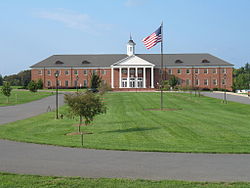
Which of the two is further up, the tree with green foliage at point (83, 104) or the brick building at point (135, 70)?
the brick building at point (135, 70)

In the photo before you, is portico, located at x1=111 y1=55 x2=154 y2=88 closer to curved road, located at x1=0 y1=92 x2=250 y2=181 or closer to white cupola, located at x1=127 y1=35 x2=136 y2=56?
white cupola, located at x1=127 y1=35 x2=136 y2=56

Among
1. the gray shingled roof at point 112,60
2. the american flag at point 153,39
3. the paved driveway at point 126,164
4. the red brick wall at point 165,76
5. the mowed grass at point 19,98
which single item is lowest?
the paved driveway at point 126,164

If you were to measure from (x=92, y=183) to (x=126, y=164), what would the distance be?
247 centimetres

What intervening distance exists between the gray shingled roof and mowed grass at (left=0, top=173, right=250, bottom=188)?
88.3 metres

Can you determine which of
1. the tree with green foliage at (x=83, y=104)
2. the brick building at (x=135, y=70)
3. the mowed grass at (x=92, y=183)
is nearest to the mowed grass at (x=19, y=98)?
the brick building at (x=135, y=70)

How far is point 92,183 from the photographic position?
8398mm

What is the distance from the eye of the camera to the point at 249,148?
1351 centimetres

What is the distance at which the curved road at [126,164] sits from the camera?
9398 mm

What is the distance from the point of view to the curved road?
940 centimetres

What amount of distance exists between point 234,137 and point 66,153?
8.21 metres

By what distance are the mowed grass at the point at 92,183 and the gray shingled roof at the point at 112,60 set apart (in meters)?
88.3

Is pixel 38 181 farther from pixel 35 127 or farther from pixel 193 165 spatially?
pixel 35 127

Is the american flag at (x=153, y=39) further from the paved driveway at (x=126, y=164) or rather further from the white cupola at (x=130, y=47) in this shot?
the white cupola at (x=130, y=47)

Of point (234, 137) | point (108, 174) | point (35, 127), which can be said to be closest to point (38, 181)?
point (108, 174)
